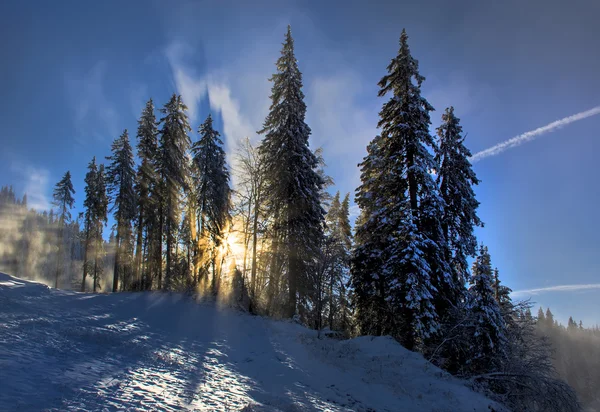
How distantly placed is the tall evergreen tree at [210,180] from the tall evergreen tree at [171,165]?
4.56 feet

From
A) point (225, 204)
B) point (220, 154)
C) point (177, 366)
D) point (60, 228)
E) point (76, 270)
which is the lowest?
point (76, 270)

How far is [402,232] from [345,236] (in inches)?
563

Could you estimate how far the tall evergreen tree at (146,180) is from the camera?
26562mm

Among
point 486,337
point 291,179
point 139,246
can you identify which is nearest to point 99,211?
point 139,246

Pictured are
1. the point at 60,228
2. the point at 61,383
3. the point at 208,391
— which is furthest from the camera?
the point at 60,228

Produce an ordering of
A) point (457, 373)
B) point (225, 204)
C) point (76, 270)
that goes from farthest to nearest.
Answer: point (76, 270) → point (225, 204) → point (457, 373)

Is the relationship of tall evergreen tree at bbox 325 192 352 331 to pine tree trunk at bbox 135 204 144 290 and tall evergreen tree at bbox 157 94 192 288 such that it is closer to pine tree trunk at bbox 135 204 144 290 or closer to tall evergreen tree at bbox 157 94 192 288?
tall evergreen tree at bbox 157 94 192 288

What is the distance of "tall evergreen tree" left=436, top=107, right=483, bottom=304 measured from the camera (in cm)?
1850

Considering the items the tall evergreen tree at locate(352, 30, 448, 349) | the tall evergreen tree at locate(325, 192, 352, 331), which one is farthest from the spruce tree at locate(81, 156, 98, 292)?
the tall evergreen tree at locate(352, 30, 448, 349)

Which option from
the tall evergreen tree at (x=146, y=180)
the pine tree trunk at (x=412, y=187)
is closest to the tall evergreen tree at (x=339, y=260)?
the pine tree trunk at (x=412, y=187)

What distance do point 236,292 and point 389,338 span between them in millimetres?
11364

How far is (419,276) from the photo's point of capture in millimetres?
13750

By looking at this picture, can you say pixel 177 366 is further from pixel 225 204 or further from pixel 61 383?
pixel 225 204

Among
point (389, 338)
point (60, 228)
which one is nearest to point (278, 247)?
point (389, 338)
